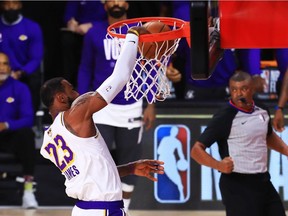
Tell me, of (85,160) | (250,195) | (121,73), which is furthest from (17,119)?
(121,73)

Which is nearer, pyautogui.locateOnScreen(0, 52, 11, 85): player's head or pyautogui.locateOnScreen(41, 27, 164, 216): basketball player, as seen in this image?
pyautogui.locateOnScreen(41, 27, 164, 216): basketball player

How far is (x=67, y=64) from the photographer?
384 inches

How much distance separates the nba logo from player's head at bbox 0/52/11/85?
1705 millimetres

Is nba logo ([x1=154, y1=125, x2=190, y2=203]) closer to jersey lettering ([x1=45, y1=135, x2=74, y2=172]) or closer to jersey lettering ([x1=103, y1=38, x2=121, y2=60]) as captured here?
jersey lettering ([x1=103, y1=38, x2=121, y2=60])

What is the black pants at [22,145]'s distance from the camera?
8.73m

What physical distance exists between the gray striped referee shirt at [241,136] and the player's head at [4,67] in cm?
299

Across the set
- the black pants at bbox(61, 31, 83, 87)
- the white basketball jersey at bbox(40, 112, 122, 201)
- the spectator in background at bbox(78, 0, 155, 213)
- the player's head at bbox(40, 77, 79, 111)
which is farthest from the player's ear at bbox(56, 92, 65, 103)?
the black pants at bbox(61, 31, 83, 87)

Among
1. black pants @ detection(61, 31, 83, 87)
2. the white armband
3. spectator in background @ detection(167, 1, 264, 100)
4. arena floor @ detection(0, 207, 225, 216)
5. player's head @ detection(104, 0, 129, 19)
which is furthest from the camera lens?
black pants @ detection(61, 31, 83, 87)

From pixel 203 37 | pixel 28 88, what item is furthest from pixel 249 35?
pixel 28 88

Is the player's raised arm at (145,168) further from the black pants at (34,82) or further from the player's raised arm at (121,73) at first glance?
the black pants at (34,82)

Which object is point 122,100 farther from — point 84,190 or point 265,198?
point 84,190

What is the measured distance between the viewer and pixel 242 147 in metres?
6.52

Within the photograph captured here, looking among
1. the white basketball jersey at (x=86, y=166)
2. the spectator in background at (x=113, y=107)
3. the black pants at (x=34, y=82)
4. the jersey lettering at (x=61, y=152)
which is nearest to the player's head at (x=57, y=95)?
the white basketball jersey at (x=86, y=166)

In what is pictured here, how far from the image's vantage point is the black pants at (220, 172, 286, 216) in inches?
247
